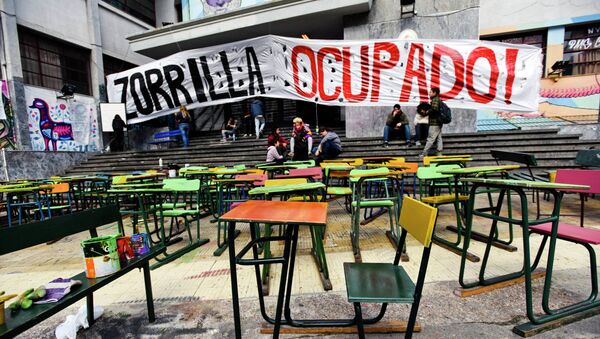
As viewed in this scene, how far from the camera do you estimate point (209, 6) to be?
535 inches

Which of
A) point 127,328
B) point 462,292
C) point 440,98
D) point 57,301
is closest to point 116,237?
point 57,301

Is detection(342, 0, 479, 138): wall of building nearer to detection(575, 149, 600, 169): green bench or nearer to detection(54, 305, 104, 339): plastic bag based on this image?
detection(575, 149, 600, 169): green bench

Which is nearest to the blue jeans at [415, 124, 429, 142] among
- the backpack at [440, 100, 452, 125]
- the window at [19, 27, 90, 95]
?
the backpack at [440, 100, 452, 125]

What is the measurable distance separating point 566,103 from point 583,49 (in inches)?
94.4

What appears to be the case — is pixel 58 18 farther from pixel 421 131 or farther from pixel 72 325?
pixel 421 131

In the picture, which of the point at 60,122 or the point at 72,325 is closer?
the point at 72,325

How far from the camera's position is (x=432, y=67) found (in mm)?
7578

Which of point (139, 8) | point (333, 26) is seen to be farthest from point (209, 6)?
point (333, 26)

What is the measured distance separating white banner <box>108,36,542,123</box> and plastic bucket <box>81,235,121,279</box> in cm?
698

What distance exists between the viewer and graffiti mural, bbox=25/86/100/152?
34.4ft

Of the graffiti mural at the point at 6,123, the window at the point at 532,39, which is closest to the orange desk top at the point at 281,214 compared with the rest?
the graffiti mural at the point at 6,123

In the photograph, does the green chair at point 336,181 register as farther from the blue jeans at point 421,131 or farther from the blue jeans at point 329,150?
the blue jeans at point 421,131

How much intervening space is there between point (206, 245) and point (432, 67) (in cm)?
744

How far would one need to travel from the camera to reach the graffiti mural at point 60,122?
1048 centimetres
